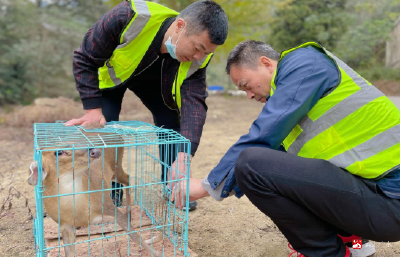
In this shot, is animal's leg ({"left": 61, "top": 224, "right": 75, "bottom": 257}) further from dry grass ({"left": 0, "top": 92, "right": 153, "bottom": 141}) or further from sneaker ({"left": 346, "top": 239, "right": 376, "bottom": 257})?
dry grass ({"left": 0, "top": 92, "right": 153, "bottom": 141})

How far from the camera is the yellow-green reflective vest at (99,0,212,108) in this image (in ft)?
9.18

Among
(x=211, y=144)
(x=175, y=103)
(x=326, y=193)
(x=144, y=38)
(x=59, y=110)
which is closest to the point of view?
(x=326, y=193)

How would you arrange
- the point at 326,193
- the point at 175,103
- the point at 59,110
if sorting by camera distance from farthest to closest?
the point at 59,110
the point at 175,103
the point at 326,193

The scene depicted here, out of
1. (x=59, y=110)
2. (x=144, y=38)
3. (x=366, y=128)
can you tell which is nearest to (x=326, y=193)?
(x=366, y=128)

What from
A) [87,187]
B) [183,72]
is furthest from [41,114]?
[87,187]

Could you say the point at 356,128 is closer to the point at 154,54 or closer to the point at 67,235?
the point at 154,54

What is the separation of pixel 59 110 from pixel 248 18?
282 inches

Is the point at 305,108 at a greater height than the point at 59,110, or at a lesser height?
greater

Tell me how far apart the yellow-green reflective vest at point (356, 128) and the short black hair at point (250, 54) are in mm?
426

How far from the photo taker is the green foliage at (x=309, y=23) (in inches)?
636

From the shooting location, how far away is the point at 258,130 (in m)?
1.96

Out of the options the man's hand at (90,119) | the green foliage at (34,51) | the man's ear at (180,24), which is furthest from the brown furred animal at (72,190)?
the green foliage at (34,51)

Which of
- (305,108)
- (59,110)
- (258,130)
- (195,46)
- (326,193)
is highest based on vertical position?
(195,46)

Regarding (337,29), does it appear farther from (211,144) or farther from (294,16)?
(211,144)
